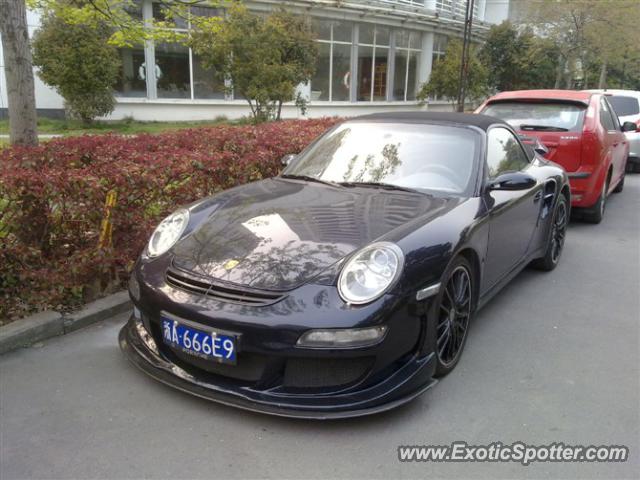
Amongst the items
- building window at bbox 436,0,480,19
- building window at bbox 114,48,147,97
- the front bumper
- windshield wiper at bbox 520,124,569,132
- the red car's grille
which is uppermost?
building window at bbox 436,0,480,19

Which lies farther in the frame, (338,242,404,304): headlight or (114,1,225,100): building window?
(114,1,225,100): building window

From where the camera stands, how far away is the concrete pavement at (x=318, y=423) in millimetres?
2461

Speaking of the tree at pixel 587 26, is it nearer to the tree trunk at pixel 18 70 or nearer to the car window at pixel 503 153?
the car window at pixel 503 153

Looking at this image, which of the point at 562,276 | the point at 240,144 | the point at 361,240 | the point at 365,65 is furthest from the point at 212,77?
the point at 361,240

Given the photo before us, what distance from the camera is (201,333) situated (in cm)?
265

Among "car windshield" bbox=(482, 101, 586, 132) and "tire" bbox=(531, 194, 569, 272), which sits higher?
"car windshield" bbox=(482, 101, 586, 132)

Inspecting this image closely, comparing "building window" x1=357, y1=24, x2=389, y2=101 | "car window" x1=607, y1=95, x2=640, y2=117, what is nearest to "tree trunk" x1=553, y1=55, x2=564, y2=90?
"building window" x1=357, y1=24, x2=389, y2=101

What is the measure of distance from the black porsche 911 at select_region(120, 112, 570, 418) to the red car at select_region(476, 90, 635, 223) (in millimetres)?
3040

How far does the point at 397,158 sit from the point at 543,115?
380 cm

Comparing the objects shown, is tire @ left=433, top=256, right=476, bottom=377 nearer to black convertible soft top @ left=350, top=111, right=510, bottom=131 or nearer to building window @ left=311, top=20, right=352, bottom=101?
black convertible soft top @ left=350, top=111, right=510, bottom=131

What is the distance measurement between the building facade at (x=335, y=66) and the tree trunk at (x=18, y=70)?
9647 millimetres

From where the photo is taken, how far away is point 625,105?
1172cm

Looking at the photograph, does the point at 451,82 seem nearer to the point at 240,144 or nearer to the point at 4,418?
the point at 240,144

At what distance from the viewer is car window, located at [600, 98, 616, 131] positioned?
281 inches
